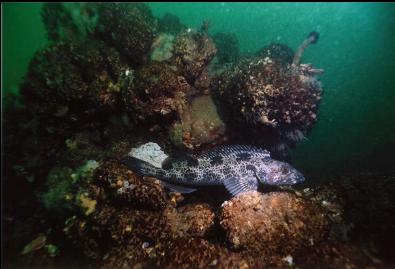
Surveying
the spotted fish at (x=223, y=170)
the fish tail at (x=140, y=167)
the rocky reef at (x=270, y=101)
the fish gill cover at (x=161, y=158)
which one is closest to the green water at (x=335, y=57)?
the fish gill cover at (x=161, y=158)

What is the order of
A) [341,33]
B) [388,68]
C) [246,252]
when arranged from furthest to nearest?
1. [341,33]
2. [388,68]
3. [246,252]

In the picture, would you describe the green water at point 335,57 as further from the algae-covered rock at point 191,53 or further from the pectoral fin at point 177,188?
the pectoral fin at point 177,188

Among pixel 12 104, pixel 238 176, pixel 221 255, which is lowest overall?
pixel 221 255

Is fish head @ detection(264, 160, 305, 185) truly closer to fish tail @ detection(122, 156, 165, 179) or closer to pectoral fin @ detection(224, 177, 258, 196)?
pectoral fin @ detection(224, 177, 258, 196)

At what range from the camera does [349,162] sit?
12.5 m

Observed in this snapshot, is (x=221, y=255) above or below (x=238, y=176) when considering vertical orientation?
below

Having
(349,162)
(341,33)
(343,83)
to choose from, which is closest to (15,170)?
(349,162)

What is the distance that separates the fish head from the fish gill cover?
2.1 inches

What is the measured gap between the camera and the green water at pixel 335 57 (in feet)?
46.9

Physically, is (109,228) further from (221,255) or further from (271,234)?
(271,234)

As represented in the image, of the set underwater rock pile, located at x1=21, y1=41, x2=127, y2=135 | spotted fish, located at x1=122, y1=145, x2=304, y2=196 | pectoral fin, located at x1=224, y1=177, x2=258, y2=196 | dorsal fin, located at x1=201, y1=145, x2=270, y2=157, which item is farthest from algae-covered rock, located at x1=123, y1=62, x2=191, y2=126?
pectoral fin, located at x1=224, y1=177, x2=258, y2=196

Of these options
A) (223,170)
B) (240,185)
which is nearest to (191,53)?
(223,170)

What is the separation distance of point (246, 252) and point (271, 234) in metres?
0.49

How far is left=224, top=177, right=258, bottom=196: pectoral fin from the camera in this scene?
476 cm
